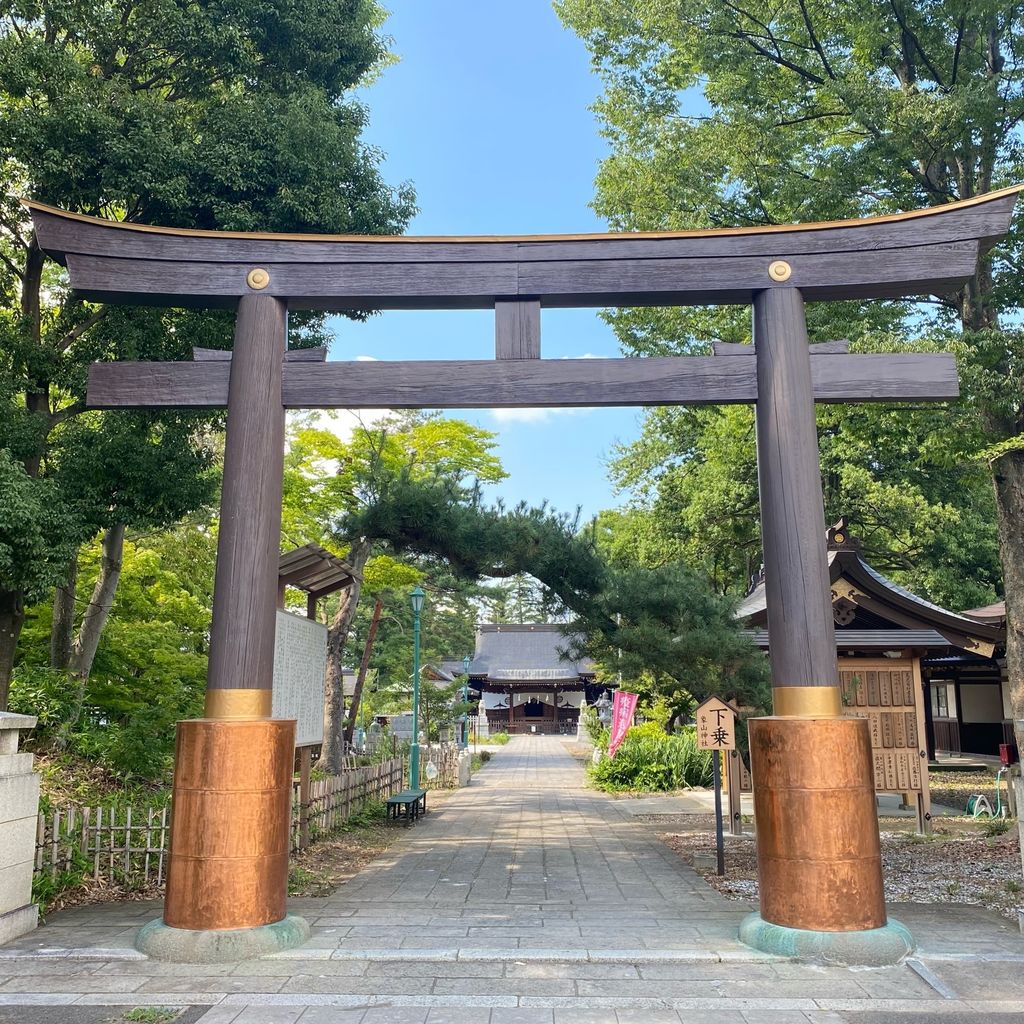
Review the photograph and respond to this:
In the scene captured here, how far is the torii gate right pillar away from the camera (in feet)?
18.8

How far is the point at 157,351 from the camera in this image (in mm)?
10133

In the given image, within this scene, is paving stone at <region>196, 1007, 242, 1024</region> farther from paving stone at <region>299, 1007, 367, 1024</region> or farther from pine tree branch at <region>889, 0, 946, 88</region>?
pine tree branch at <region>889, 0, 946, 88</region>

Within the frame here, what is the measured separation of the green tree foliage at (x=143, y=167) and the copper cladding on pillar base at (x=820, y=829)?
23.4 feet

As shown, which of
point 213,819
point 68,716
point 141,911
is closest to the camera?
point 213,819

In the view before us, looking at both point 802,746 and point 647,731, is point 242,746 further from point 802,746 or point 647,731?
point 647,731

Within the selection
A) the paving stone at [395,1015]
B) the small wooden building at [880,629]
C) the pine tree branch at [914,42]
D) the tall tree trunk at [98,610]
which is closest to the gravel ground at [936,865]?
the small wooden building at [880,629]

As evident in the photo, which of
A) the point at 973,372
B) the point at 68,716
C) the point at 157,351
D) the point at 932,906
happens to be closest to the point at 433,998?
the point at 932,906

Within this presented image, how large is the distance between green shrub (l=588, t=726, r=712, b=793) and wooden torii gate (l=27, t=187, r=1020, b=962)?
1312 centimetres

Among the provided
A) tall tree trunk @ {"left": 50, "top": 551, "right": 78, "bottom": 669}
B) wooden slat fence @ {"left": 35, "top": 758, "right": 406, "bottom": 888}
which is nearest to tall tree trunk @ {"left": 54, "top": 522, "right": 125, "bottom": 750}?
tall tree trunk @ {"left": 50, "top": 551, "right": 78, "bottom": 669}

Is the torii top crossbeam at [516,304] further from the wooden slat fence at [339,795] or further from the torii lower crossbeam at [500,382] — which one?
the wooden slat fence at [339,795]

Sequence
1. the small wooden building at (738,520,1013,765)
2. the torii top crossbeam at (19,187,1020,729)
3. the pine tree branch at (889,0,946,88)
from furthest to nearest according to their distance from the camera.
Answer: the small wooden building at (738,520,1013,765) < the pine tree branch at (889,0,946,88) < the torii top crossbeam at (19,187,1020,729)

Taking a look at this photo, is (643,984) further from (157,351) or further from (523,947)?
(157,351)

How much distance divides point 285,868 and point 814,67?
1383cm

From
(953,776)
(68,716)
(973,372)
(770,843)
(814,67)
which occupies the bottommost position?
(953,776)
